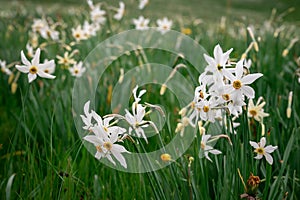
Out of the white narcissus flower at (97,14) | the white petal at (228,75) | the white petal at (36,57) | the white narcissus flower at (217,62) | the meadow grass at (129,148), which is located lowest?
the meadow grass at (129,148)

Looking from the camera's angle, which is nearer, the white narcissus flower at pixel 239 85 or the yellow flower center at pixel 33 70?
the white narcissus flower at pixel 239 85

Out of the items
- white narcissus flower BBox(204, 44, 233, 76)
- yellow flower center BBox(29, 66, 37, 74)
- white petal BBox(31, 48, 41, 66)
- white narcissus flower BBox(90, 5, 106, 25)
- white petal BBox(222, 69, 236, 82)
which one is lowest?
white petal BBox(222, 69, 236, 82)

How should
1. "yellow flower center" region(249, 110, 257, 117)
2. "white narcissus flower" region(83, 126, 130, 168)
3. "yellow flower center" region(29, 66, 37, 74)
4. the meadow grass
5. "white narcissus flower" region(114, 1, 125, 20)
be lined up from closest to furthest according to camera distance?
"white narcissus flower" region(83, 126, 130, 168) → the meadow grass → "yellow flower center" region(29, 66, 37, 74) → "yellow flower center" region(249, 110, 257, 117) → "white narcissus flower" region(114, 1, 125, 20)

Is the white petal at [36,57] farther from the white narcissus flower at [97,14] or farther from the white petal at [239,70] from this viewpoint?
the white narcissus flower at [97,14]

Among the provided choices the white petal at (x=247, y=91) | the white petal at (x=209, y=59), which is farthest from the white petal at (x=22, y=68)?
the white petal at (x=247, y=91)

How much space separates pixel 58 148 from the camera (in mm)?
1872

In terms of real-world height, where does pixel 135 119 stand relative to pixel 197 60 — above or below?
below

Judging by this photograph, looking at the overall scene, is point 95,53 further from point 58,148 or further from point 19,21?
point 19,21

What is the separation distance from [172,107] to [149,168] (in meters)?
1.30

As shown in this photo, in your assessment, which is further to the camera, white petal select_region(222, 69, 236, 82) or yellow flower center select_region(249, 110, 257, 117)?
yellow flower center select_region(249, 110, 257, 117)

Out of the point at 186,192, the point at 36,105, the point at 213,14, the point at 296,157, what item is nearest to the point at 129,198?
the point at 186,192

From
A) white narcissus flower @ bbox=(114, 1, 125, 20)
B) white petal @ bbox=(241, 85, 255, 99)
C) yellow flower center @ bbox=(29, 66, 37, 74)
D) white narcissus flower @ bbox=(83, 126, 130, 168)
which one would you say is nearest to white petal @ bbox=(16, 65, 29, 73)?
yellow flower center @ bbox=(29, 66, 37, 74)

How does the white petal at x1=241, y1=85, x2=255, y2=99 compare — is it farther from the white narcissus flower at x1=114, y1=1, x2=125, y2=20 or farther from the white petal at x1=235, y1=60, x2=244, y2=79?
the white narcissus flower at x1=114, y1=1, x2=125, y2=20

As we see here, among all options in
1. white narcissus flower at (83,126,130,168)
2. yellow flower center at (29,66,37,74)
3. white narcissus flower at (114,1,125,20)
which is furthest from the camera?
white narcissus flower at (114,1,125,20)
